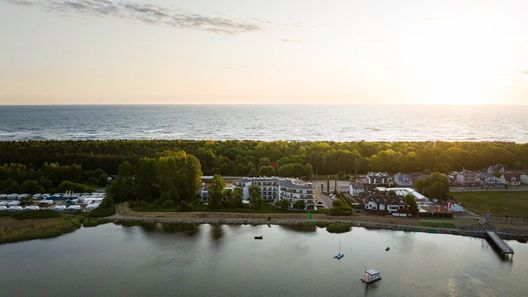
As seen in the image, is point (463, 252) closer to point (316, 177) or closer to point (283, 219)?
point (283, 219)

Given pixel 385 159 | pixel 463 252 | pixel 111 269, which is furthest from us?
pixel 385 159

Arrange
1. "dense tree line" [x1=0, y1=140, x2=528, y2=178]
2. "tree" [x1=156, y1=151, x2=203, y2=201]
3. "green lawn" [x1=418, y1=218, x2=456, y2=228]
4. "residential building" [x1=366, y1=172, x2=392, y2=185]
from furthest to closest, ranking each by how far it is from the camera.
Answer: "dense tree line" [x1=0, y1=140, x2=528, y2=178] → "residential building" [x1=366, y1=172, x2=392, y2=185] → "tree" [x1=156, y1=151, x2=203, y2=201] → "green lawn" [x1=418, y1=218, x2=456, y2=228]

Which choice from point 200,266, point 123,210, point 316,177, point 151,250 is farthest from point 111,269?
point 316,177

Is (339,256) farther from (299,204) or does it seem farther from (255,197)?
(255,197)

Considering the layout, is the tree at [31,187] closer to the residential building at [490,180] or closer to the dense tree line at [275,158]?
the dense tree line at [275,158]

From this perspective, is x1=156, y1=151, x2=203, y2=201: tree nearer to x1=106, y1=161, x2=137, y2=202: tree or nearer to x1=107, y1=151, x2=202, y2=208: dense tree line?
x1=107, y1=151, x2=202, y2=208: dense tree line

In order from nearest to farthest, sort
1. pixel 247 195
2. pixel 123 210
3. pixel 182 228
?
1. pixel 182 228
2. pixel 123 210
3. pixel 247 195

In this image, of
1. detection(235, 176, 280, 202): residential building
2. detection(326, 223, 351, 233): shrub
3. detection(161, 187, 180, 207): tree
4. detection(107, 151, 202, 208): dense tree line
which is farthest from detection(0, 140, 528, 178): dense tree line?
detection(326, 223, 351, 233): shrub

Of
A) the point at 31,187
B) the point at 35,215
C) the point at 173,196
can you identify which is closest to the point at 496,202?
the point at 173,196
